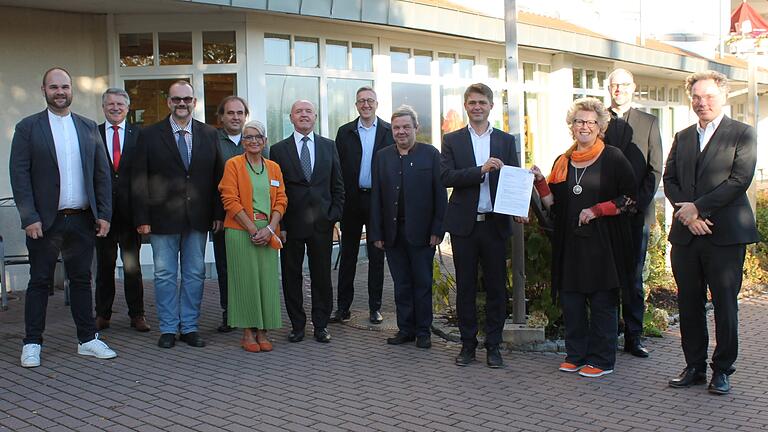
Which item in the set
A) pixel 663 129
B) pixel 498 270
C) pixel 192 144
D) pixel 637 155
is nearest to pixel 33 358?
pixel 192 144

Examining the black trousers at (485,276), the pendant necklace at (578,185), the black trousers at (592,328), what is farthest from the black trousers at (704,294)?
the black trousers at (485,276)

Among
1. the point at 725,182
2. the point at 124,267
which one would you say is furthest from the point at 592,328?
the point at 124,267

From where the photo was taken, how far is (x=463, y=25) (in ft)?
45.0

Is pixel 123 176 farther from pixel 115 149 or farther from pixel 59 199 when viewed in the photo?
pixel 59 199

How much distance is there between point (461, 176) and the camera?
6.25 metres

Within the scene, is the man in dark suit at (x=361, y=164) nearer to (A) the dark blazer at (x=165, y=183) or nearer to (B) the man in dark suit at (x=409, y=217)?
(B) the man in dark suit at (x=409, y=217)

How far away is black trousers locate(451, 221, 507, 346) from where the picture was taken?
6.38 meters

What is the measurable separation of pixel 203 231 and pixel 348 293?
1654mm

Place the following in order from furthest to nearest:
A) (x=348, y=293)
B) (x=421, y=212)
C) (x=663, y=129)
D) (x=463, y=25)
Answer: (x=663, y=129) < (x=463, y=25) < (x=348, y=293) < (x=421, y=212)

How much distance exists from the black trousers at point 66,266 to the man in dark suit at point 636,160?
13.6 ft

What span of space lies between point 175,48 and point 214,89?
0.73 meters

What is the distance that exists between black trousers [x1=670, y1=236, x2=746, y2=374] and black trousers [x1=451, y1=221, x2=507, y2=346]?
128cm

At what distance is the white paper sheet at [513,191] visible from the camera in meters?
6.11

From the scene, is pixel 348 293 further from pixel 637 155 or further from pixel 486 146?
pixel 637 155
